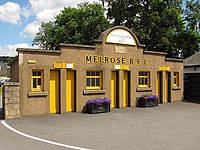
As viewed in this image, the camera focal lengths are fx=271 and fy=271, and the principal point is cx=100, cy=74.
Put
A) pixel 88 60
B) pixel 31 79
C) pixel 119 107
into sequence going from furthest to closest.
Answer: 1. pixel 119 107
2. pixel 88 60
3. pixel 31 79

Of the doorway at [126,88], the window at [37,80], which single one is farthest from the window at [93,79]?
the window at [37,80]

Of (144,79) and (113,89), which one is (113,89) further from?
(144,79)

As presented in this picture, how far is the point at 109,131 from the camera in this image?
35.3 feet

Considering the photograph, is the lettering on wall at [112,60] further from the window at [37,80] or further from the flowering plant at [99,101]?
the window at [37,80]

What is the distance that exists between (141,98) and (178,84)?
204 inches

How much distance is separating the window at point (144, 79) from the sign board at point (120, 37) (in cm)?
247

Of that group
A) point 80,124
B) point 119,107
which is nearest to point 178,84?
point 119,107

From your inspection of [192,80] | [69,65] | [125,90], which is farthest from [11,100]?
[192,80]

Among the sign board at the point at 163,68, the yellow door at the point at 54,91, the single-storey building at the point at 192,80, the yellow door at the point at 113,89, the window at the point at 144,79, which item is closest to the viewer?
the yellow door at the point at 54,91

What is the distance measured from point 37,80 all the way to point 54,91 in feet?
4.07

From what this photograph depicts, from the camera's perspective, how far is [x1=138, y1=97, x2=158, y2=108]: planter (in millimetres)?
18531

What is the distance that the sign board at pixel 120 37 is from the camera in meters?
17.7

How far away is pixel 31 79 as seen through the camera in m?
14.7

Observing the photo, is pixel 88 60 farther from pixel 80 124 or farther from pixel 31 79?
pixel 80 124
